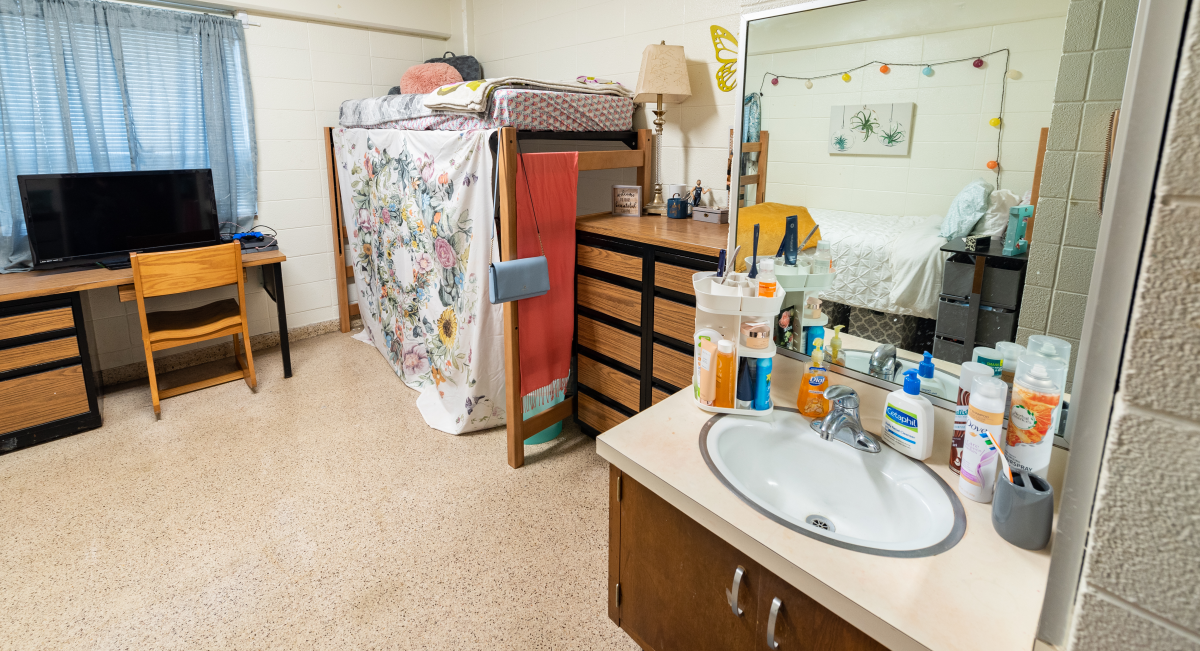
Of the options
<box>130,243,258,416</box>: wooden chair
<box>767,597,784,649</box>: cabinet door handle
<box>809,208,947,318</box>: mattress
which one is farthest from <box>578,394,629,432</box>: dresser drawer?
<box>130,243,258,416</box>: wooden chair

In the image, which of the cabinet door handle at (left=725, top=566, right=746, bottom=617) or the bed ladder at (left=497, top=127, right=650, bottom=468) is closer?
the cabinet door handle at (left=725, top=566, right=746, bottom=617)

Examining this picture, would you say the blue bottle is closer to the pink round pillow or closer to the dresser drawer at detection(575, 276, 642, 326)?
the dresser drawer at detection(575, 276, 642, 326)

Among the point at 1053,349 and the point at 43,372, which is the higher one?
the point at 1053,349

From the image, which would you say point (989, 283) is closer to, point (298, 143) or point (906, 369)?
point (906, 369)

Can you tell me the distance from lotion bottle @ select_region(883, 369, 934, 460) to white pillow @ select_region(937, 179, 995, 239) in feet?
0.98

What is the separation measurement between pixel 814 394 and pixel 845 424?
0.37ft

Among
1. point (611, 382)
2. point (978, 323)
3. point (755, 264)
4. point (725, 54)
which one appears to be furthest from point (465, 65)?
point (978, 323)

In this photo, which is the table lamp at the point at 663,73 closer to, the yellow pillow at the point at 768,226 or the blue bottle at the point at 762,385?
the yellow pillow at the point at 768,226

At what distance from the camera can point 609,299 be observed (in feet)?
7.78

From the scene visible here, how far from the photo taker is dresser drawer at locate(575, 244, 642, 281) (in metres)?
2.21

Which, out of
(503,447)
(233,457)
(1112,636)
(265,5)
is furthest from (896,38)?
(265,5)

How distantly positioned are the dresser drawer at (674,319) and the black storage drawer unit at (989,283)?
907 mm

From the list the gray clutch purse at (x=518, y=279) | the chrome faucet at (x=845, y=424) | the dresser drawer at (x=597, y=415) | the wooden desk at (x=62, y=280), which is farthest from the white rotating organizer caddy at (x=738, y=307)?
the wooden desk at (x=62, y=280)

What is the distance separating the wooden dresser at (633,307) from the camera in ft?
6.75
